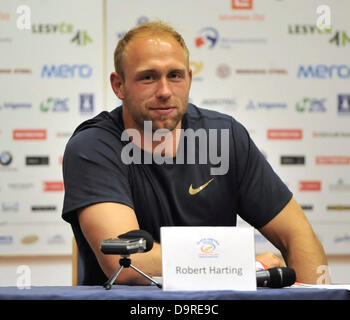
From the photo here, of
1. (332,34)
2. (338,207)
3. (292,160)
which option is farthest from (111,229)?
(332,34)

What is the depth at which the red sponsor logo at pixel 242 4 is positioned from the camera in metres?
4.05

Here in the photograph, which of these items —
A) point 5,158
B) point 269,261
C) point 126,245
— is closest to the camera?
point 126,245

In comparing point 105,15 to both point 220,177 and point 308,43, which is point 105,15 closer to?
point 308,43

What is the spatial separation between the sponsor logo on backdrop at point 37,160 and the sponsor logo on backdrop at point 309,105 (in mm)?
1837

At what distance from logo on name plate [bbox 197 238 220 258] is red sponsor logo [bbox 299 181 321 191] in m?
2.92

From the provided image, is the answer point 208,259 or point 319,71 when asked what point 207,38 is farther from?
point 208,259

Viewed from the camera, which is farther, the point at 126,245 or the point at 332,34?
the point at 332,34

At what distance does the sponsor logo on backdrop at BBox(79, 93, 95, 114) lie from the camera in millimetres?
3963

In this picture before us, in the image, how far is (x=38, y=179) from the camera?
3.95 m

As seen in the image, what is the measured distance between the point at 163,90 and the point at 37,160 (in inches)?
92.2

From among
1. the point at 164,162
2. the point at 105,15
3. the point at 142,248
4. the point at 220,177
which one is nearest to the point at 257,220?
the point at 220,177

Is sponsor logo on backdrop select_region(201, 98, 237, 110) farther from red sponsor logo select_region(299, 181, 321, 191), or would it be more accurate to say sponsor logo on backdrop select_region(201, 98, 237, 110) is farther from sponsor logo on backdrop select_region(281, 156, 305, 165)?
red sponsor logo select_region(299, 181, 321, 191)

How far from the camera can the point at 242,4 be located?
13.3 feet

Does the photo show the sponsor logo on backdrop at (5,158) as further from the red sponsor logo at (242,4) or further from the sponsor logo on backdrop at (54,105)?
the red sponsor logo at (242,4)
